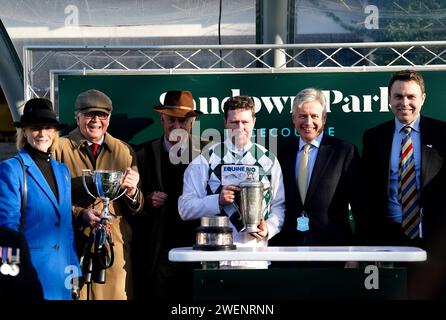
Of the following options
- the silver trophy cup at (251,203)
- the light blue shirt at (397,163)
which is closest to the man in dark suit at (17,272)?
the silver trophy cup at (251,203)

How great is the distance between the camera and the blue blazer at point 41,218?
451 centimetres

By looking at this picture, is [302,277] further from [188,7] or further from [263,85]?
[188,7]

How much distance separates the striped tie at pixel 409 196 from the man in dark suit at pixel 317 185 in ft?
0.78

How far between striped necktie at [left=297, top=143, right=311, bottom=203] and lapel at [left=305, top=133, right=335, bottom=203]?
0.03 meters

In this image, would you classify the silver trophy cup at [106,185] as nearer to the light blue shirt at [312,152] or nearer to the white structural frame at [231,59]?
the light blue shirt at [312,152]

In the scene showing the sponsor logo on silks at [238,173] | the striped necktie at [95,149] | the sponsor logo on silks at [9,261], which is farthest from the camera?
the striped necktie at [95,149]

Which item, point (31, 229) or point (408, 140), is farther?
point (408, 140)

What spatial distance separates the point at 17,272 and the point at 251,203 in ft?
3.76

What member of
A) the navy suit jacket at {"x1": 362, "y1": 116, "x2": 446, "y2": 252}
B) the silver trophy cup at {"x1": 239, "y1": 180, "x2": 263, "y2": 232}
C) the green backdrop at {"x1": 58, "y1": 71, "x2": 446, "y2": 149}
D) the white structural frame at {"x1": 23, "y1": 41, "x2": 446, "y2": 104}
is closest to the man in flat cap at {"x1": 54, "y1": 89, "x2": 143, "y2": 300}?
the green backdrop at {"x1": 58, "y1": 71, "x2": 446, "y2": 149}

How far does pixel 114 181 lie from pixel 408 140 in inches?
60.1

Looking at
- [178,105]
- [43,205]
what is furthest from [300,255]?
[178,105]

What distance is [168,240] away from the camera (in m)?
5.27

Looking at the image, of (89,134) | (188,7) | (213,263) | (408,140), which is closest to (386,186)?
(408,140)

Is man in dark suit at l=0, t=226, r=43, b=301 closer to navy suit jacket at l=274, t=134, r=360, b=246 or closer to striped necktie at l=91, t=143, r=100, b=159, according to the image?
striped necktie at l=91, t=143, r=100, b=159
